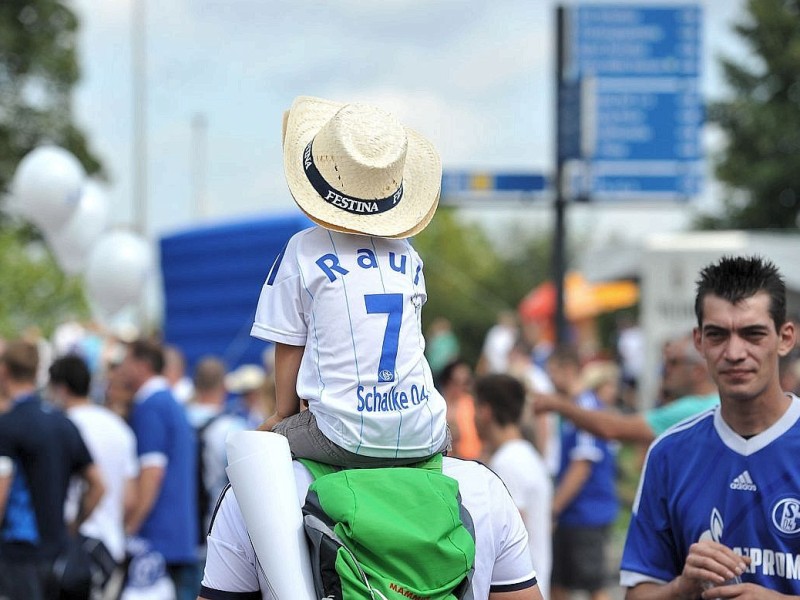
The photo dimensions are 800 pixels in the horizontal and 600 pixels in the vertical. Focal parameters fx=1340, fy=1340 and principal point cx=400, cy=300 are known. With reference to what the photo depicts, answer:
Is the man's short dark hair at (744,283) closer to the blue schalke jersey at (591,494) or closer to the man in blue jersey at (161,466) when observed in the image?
the man in blue jersey at (161,466)

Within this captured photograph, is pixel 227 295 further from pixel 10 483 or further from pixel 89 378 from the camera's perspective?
pixel 10 483

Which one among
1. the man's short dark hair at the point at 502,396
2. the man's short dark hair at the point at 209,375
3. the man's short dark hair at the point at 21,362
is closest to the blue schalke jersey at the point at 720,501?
the man's short dark hair at the point at 502,396

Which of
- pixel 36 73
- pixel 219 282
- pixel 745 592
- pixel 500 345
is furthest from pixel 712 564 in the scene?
pixel 36 73

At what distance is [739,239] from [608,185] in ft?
34.7

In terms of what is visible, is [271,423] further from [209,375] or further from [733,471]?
[209,375]

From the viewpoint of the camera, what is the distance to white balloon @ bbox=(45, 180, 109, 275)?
11.1 metres

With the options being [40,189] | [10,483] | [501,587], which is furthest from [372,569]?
[40,189]

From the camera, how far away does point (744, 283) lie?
12.4ft

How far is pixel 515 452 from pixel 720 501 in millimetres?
3087

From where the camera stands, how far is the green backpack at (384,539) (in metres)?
3.21

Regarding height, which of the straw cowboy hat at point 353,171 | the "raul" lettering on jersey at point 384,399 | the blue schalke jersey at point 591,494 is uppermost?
the straw cowboy hat at point 353,171

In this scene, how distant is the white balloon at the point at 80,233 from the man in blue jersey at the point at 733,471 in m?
7.85

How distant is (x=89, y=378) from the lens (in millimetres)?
7875

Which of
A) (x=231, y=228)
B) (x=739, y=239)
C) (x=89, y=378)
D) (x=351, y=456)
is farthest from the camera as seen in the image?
(x=739, y=239)
